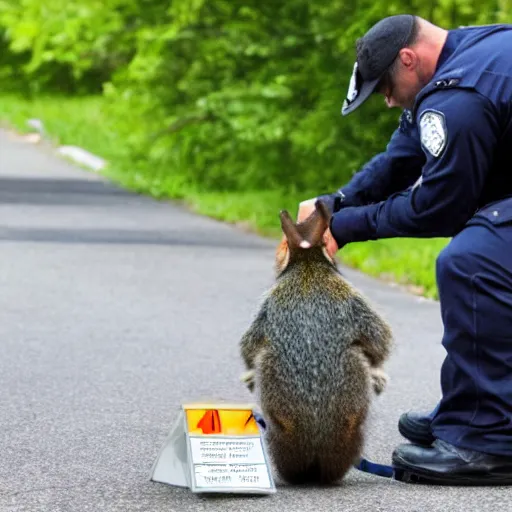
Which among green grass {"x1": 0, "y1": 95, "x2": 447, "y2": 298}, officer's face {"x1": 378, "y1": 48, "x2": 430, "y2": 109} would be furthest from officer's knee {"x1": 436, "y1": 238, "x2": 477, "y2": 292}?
green grass {"x1": 0, "y1": 95, "x2": 447, "y2": 298}

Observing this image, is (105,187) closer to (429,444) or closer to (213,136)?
(213,136)

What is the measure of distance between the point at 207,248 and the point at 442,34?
928 cm

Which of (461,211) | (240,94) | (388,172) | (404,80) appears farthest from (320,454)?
(240,94)

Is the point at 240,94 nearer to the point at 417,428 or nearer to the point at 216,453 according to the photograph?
the point at 417,428

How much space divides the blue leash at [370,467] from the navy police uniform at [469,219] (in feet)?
0.71

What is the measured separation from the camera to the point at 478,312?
506 cm

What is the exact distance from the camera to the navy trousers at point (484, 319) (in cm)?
505

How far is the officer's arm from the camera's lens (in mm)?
5516

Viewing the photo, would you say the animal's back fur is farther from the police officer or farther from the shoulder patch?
the shoulder patch

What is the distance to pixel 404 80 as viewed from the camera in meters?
5.03

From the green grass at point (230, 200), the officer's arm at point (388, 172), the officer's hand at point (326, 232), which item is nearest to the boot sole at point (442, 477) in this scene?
the officer's hand at point (326, 232)

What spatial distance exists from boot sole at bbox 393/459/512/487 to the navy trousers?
92 millimetres

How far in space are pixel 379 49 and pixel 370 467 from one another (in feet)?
4.58

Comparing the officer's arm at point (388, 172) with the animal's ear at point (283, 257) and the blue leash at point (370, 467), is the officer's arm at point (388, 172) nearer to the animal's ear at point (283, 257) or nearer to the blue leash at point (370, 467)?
the animal's ear at point (283, 257)
